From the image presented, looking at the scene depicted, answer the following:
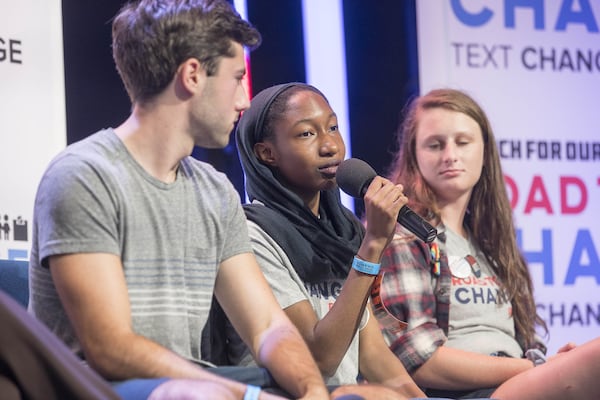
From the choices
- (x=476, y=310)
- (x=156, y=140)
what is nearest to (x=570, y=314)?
(x=476, y=310)

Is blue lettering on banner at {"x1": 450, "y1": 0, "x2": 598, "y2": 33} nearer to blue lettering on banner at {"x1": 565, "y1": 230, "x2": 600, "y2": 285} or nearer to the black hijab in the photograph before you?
blue lettering on banner at {"x1": 565, "y1": 230, "x2": 600, "y2": 285}

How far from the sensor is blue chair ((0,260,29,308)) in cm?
221

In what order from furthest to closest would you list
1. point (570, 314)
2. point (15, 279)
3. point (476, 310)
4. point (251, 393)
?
point (570, 314)
point (476, 310)
point (15, 279)
point (251, 393)

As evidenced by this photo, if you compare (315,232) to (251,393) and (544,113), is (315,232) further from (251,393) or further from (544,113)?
(544,113)

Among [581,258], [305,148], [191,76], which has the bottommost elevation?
[581,258]

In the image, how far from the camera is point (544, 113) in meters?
3.95

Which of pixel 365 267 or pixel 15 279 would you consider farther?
pixel 365 267

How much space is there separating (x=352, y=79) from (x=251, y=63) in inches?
16.0

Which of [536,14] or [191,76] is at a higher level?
[536,14]

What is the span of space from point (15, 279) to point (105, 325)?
498 millimetres

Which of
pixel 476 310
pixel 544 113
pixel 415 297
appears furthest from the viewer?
pixel 544 113

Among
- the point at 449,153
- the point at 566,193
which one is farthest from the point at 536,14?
the point at 449,153

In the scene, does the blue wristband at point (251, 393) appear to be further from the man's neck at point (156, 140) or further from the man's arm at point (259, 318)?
the man's neck at point (156, 140)

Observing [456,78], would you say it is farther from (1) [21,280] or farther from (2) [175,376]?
(2) [175,376]
